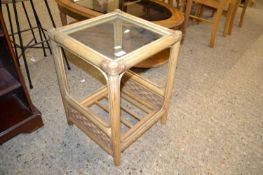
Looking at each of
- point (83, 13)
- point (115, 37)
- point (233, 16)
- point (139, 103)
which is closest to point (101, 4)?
point (83, 13)

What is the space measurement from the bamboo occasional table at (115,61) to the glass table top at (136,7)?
2.56 ft

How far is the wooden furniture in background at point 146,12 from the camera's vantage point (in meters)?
1.88

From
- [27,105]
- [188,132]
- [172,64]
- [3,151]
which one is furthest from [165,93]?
[3,151]

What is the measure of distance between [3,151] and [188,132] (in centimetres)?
118

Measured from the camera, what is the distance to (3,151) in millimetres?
1312

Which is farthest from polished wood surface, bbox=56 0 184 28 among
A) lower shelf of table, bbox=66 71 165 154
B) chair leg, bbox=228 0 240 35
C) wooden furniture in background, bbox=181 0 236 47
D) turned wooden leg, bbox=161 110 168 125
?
chair leg, bbox=228 0 240 35

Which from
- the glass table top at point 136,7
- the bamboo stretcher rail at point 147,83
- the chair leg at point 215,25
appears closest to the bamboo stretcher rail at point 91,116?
the bamboo stretcher rail at point 147,83

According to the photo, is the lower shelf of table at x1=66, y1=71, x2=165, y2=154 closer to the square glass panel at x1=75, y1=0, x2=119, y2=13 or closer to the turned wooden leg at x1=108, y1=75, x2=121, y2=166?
the turned wooden leg at x1=108, y1=75, x2=121, y2=166

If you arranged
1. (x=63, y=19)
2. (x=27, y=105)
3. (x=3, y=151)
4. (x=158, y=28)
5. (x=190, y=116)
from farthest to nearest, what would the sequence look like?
(x=63, y=19) → (x=190, y=116) → (x=27, y=105) → (x=3, y=151) → (x=158, y=28)

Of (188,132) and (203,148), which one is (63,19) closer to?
(188,132)

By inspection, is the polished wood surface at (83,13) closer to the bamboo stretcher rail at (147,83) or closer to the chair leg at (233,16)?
the bamboo stretcher rail at (147,83)

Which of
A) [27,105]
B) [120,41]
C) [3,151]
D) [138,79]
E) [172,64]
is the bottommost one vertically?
[3,151]

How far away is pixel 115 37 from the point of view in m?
1.23

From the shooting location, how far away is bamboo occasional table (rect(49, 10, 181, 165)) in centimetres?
93
